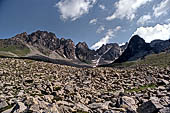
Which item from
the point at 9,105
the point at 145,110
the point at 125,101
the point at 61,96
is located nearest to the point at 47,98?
the point at 61,96

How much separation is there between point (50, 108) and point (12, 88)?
1407 centimetres

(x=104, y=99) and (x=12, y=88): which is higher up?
(x=12, y=88)

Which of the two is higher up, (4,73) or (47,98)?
(4,73)

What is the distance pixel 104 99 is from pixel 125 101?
377 centimetres

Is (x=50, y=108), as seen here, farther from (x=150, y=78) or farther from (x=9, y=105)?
(x=150, y=78)

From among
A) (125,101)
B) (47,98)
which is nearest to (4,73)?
(47,98)

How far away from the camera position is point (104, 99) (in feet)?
58.8

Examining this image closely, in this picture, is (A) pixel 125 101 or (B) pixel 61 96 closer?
A: (A) pixel 125 101

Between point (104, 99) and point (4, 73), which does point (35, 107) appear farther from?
point (4, 73)

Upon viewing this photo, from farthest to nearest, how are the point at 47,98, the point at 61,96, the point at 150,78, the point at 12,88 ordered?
the point at 150,78 < the point at 12,88 < the point at 61,96 < the point at 47,98

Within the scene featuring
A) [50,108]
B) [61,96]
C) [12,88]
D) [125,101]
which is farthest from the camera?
[12,88]

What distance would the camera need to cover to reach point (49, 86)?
21594mm

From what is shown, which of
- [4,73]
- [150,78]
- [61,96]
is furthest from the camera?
[4,73]

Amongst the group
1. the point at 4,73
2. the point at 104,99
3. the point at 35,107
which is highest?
the point at 4,73
